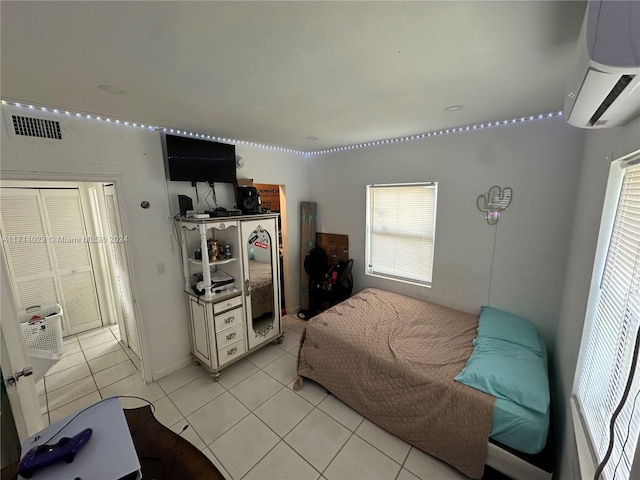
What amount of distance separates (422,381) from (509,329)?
1.05m

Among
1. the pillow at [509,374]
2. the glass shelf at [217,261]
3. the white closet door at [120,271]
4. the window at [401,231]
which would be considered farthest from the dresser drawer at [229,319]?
the pillow at [509,374]

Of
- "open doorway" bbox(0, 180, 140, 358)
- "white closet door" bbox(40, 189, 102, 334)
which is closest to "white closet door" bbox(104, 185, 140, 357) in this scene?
"open doorway" bbox(0, 180, 140, 358)

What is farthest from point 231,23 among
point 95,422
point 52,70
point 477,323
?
point 477,323

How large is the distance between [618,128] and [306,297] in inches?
142

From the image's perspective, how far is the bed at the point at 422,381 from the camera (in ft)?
5.04

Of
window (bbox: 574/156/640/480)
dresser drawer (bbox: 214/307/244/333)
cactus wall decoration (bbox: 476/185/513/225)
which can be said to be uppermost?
cactus wall decoration (bbox: 476/185/513/225)

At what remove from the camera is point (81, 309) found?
348cm

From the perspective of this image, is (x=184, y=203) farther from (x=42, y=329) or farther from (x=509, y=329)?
(x=509, y=329)

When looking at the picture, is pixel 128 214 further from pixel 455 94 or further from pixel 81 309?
A: pixel 455 94

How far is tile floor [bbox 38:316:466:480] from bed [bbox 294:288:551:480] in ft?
0.45

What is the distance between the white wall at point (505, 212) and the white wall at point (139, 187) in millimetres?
2210

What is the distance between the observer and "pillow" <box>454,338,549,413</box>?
1.56 metres

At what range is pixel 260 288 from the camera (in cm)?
305

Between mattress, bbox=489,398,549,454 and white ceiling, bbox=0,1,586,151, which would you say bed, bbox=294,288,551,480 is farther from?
white ceiling, bbox=0,1,586,151
